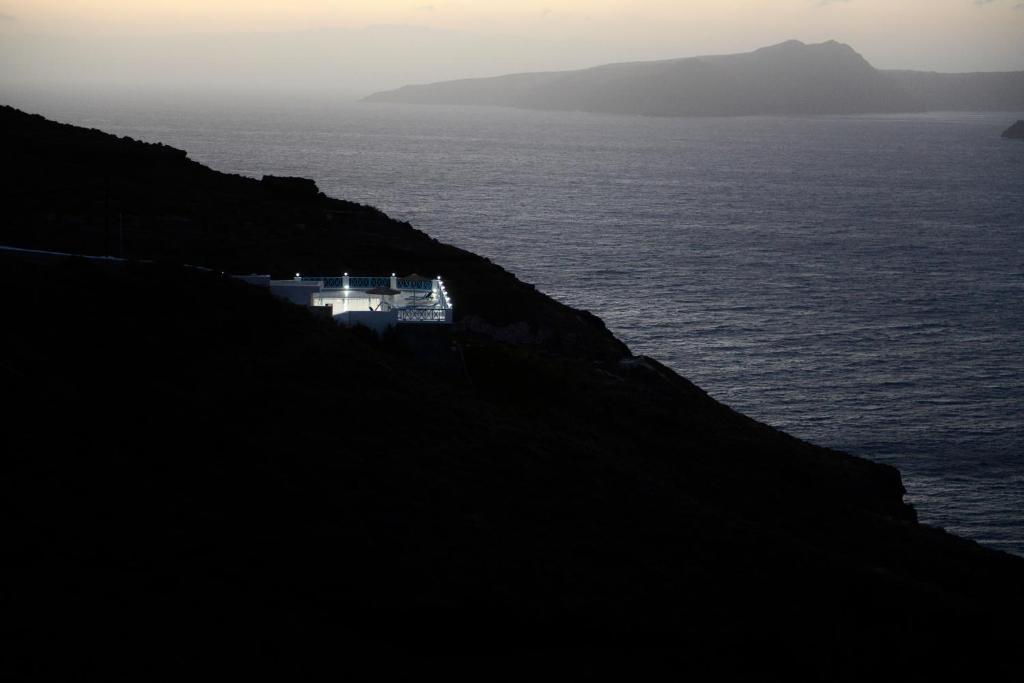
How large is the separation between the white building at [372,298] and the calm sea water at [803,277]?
17613mm

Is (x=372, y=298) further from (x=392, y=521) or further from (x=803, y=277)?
(x=803, y=277)

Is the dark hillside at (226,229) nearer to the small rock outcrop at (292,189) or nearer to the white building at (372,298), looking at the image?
the small rock outcrop at (292,189)

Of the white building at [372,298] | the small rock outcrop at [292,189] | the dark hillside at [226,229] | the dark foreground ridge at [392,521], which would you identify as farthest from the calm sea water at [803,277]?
the white building at [372,298]

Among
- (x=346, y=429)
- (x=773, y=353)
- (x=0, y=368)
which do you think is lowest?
(x=773, y=353)

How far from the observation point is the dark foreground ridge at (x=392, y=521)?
1484 cm

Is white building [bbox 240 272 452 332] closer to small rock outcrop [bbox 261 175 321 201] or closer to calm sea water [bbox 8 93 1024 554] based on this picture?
calm sea water [bbox 8 93 1024 554]

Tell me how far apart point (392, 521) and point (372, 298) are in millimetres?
15240

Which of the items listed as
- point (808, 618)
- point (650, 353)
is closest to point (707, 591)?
point (808, 618)

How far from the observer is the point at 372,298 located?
105 ft

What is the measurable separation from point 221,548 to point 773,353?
4209cm

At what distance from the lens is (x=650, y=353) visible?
53.4 m

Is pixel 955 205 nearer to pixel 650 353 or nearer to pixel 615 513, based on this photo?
pixel 650 353

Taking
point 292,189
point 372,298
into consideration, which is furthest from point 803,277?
point 372,298

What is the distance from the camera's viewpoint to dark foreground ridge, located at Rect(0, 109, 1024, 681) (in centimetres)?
1484
